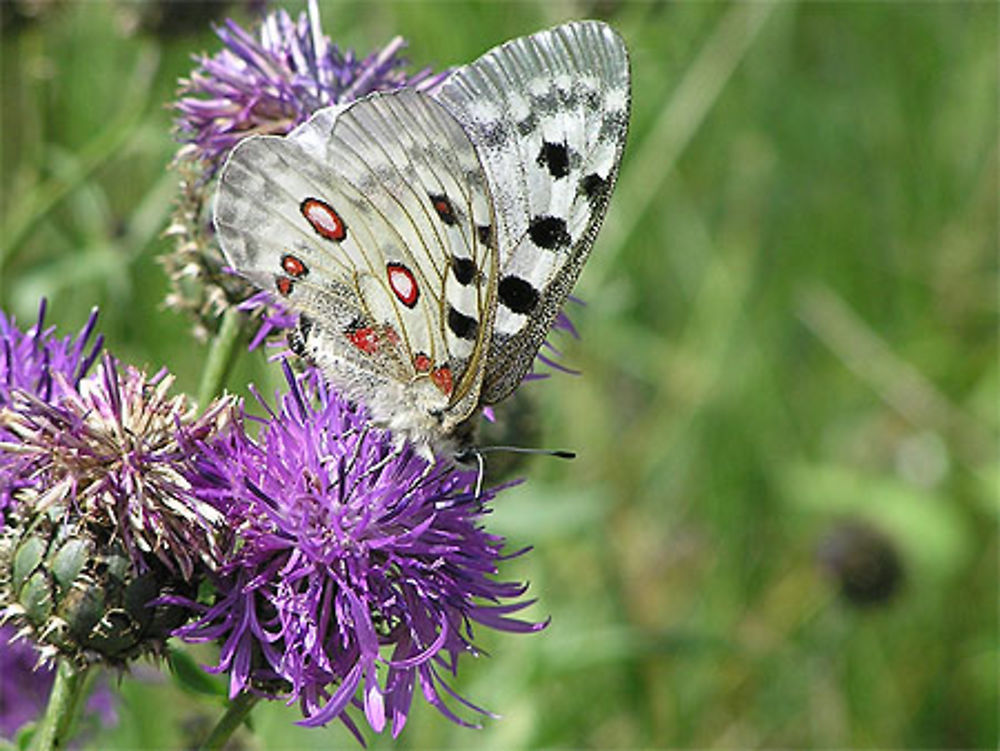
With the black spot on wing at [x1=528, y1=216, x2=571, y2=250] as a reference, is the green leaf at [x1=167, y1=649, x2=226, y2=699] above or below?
below

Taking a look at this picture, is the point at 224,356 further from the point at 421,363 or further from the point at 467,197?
the point at 467,197

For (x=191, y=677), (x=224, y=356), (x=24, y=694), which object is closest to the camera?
(x=191, y=677)

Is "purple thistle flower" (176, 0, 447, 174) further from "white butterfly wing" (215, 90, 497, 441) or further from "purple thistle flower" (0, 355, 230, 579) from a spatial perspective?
"purple thistle flower" (0, 355, 230, 579)

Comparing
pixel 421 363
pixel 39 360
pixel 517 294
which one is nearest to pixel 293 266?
pixel 421 363

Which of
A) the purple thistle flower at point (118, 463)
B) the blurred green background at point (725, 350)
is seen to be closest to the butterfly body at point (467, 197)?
the purple thistle flower at point (118, 463)

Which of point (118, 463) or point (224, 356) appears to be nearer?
point (118, 463)

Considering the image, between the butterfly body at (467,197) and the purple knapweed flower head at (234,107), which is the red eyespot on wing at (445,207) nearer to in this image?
the butterfly body at (467,197)

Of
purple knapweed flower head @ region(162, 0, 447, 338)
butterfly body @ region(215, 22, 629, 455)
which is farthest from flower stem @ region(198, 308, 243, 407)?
butterfly body @ region(215, 22, 629, 455)
